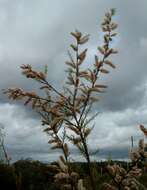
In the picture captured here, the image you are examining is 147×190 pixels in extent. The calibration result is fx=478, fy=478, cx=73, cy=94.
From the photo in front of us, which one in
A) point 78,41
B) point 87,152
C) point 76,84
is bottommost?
point 87,152

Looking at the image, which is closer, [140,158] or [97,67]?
[140,158]

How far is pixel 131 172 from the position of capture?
280cm

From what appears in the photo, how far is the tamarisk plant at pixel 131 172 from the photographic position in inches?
107

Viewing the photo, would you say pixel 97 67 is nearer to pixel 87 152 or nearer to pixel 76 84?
pixel 76 84

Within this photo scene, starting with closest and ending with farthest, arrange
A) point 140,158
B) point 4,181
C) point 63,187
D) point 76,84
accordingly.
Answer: point 140,158 → point 63,187 → point 76,84 → point 4,181

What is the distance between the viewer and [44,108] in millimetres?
3086

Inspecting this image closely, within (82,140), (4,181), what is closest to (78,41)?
(82,140)

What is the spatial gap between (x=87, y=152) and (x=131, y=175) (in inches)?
11.5

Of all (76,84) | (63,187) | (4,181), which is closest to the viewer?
(63,187)

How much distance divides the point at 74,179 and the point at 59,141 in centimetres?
40

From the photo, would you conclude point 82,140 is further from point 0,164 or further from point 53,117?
point 0,164

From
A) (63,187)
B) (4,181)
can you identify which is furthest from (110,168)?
(4,181)

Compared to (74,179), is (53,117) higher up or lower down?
higher up

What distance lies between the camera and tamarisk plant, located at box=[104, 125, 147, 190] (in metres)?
2.73
